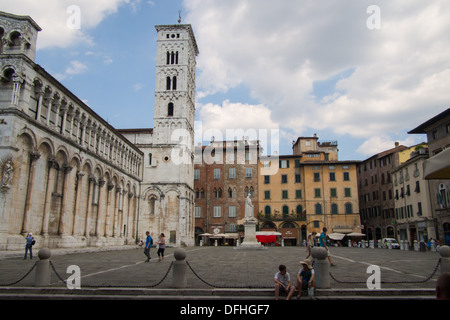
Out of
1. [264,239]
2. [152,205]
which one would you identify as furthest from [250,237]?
[152,205]

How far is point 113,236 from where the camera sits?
36.4 m

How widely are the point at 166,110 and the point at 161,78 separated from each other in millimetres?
4955

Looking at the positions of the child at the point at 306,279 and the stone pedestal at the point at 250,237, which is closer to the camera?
the child at the point at 306,279

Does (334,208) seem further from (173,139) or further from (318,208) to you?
(173,139)

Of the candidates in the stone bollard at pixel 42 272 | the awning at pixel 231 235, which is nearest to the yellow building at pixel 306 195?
the awning at pixel 231 235

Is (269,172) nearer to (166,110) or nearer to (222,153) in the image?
(222,153)

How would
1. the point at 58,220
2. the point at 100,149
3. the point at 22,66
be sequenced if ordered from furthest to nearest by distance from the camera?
the point at 100,149 < the point at 58,220 < the point at 22,66

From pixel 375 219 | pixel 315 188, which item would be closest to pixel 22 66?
pixel 315 188

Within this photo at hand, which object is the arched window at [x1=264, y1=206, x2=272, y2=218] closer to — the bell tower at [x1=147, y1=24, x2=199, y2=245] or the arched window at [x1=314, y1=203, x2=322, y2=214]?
the arched window at [x1=314, y1=203, x2=322, y2=214]

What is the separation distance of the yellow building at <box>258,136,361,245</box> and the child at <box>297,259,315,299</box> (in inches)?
1755

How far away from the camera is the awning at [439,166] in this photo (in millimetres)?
6695

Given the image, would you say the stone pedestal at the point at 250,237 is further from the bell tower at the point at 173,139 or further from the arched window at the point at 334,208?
the arched window at the point at 334,208

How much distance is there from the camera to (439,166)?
6828mm

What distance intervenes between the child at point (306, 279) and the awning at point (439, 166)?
3.43 metres
